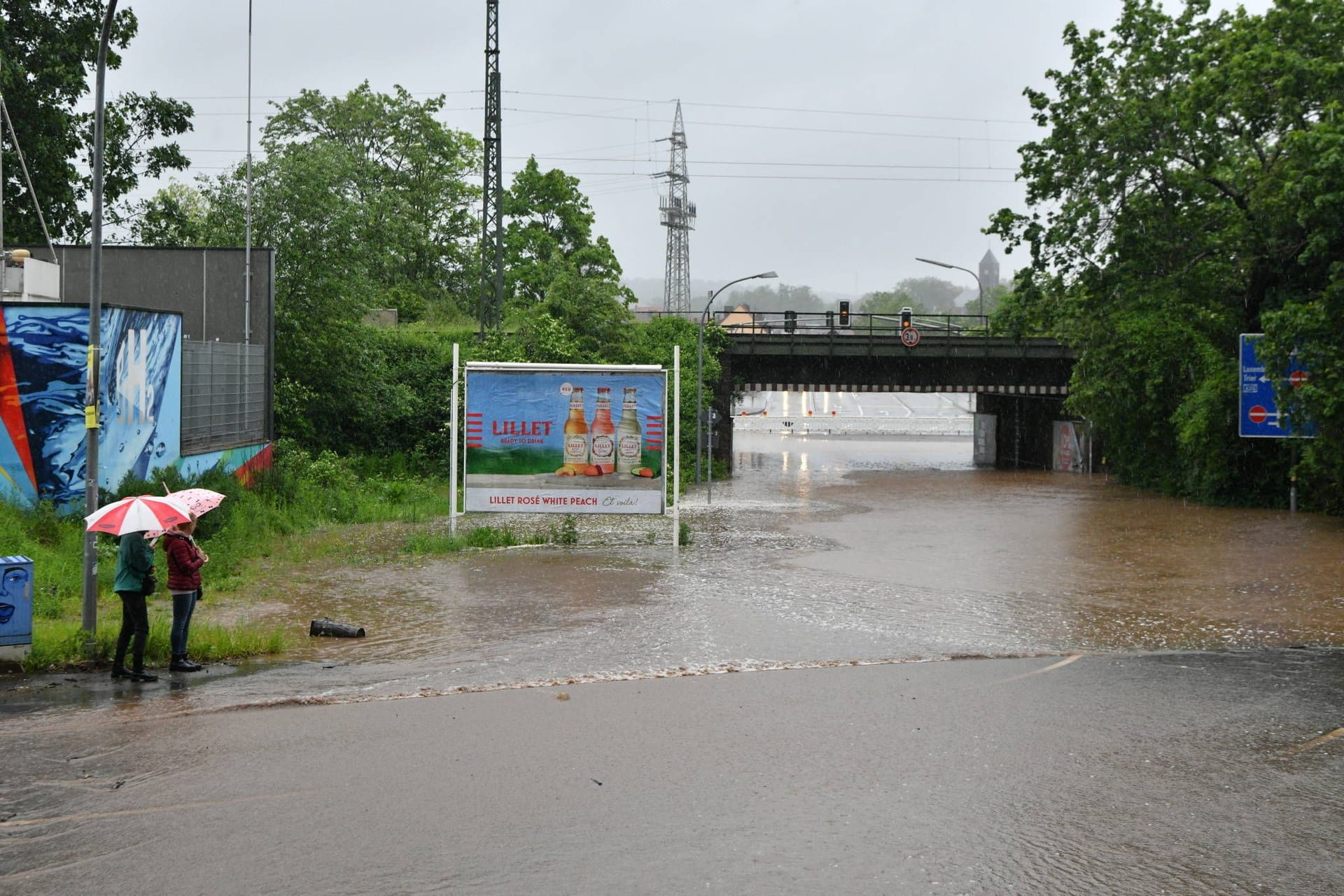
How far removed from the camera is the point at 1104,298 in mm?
38688

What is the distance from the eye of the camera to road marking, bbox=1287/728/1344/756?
8.70m

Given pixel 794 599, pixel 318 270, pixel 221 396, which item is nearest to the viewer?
pixel 794 599

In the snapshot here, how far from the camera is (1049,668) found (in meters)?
11.8

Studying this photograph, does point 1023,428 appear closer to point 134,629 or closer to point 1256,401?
point 1256,401

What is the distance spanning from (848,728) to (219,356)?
61.8 ft

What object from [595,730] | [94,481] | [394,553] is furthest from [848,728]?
[394,553]

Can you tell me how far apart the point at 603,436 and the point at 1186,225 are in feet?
72.7

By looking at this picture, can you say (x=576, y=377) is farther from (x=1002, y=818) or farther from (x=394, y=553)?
(x=1002, y=818)

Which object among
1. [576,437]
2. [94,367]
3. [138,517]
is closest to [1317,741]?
[138,517]

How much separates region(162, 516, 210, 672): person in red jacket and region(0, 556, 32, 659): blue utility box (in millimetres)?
1146

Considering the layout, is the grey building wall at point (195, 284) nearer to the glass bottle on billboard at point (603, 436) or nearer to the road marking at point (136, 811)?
the glass bottle on billboard at point (603, 436)

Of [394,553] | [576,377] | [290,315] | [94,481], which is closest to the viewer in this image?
[94,481]

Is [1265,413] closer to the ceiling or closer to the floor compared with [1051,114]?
closer to the floor

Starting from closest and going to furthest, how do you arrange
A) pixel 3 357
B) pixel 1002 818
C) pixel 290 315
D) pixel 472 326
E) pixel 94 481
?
pixel 1002 818, pixel 94 481, pixel 3 357, pixel 290 315, pixel 472 326
